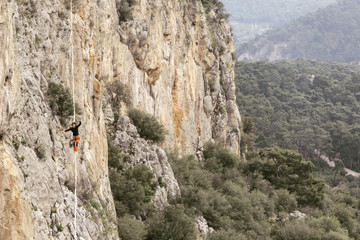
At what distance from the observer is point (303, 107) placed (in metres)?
107

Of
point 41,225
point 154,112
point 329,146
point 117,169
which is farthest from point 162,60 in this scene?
point 329,146

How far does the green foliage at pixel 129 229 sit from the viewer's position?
15.4 meters

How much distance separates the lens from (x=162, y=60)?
31.2 metres

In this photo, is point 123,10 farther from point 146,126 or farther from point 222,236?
point 222,236

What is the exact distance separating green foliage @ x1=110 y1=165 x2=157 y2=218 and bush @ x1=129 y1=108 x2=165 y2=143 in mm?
4439

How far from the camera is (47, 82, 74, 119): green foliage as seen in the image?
11.8 m

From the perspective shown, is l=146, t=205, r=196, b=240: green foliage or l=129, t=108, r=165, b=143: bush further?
l=129, t=108, r=165, b=143: bush

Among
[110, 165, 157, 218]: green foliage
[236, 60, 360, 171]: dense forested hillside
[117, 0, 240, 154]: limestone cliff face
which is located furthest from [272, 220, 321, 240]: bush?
[236, 60, 360, 171]: dense forested hillside

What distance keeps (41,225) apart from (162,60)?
2323cm

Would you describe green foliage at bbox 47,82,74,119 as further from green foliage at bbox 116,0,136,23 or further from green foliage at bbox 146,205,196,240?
green foliage at bbox 116,0,136,23

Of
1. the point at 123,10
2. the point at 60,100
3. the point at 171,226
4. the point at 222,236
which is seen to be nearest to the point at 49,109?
the point at 60,100

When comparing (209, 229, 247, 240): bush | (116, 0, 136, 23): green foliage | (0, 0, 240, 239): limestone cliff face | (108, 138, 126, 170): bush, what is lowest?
(209, 229, 247, 240): bush

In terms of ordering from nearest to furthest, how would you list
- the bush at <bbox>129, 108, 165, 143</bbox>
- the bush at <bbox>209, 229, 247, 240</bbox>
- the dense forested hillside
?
the bush at <bbox>209, 229, 247, 240</bbox>, the bush at <bbox>129, 108, 165, 143</bbox>, the dense forested hillside

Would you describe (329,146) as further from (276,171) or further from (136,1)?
(136,1)
